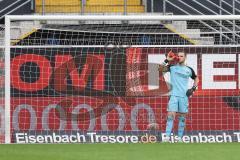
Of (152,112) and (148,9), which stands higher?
(148,9)

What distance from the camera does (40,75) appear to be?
44.9 feet

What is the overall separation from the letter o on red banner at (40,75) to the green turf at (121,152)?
2814mm

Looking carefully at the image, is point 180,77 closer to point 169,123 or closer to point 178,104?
point 178,104

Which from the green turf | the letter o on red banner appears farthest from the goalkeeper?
the green turf

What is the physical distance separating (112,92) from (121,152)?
390 cm

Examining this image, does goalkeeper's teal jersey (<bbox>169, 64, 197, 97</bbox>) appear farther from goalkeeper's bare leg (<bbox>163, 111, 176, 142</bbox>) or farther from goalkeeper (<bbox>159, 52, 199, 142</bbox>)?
goalkeeper's bare leg (<bbox>163, 111, 176, 142</bbox>)

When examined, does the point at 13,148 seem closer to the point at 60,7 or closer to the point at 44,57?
the point at 44,57

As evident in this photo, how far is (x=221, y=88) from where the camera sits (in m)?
13.9

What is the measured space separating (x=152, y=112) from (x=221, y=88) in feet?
3.86

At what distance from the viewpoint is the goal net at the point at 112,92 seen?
13.5 meters

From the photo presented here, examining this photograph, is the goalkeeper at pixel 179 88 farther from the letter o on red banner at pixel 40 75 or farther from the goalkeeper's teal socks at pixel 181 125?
the letter o on red banner at pixel 40 75

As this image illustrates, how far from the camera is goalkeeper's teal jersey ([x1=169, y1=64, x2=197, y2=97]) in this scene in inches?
543

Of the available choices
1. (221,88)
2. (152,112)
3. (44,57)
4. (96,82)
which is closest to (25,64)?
(44,57)

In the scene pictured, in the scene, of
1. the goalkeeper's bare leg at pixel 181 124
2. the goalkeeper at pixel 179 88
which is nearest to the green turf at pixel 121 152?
the goalkeeper's bare leg at pixel 181 124
